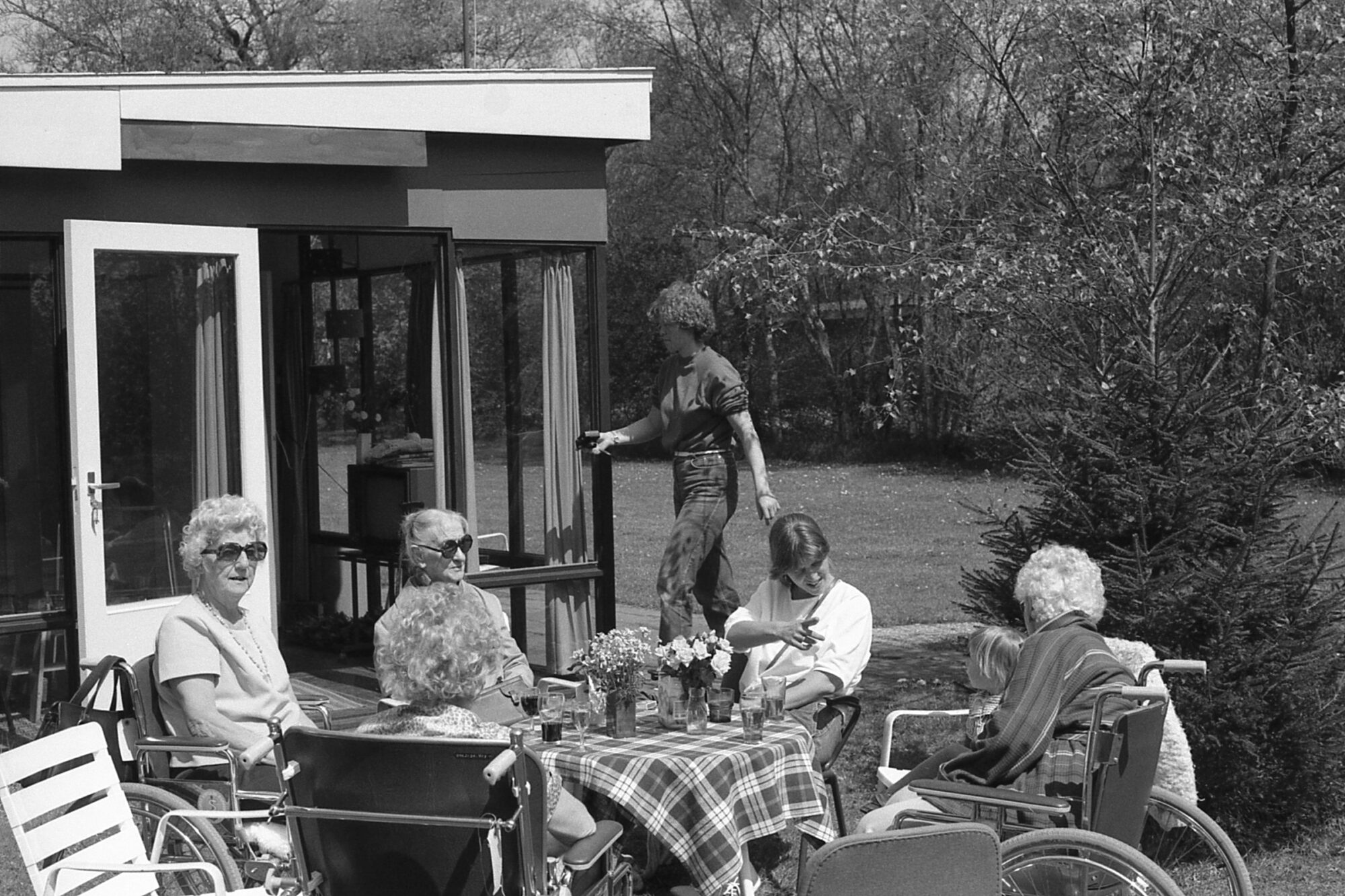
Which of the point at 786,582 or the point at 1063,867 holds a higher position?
the point at 786,582

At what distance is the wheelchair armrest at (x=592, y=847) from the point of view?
3309 mm

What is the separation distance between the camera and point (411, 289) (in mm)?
7859

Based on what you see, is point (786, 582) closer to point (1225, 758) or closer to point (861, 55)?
point (1225, 758)

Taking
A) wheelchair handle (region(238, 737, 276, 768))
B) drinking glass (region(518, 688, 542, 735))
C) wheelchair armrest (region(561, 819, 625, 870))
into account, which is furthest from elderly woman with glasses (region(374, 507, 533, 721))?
wheelchair handle (region(238, 737, 276, 768))

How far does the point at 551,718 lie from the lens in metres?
3.96

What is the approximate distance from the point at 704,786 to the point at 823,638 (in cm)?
87

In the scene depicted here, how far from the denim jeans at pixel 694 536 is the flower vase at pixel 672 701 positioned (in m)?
2.51

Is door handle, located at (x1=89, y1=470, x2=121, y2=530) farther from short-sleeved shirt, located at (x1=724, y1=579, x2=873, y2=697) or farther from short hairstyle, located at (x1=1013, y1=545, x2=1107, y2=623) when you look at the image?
short hairstyle, located at (x1=1013, y1=545, x2=1107, y2=623)

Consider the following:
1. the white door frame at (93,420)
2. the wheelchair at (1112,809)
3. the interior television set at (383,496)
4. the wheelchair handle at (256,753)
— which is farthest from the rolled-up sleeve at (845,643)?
the interior television set at (383,496)

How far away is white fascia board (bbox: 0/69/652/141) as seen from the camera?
6.22m

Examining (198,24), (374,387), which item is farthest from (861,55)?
(374,387)

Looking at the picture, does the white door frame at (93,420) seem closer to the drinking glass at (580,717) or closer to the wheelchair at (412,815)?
the drinking glass at (580,717)

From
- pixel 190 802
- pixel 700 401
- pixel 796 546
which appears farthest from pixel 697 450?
pixel 190 802

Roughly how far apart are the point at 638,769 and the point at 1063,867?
1.01m
